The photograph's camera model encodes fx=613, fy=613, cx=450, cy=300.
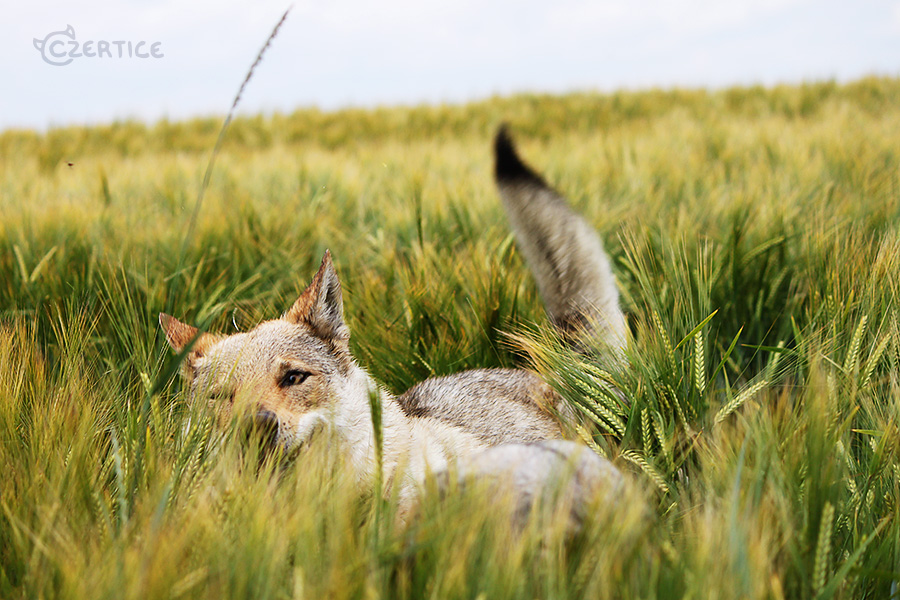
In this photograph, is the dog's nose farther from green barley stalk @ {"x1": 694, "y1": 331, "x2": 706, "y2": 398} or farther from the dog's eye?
Result: green barley stalk @ {"x1": 694, "y1": 331, "x2": 706, "y2": 398}

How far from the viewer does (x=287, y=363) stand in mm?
1531

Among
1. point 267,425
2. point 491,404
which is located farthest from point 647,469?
point 267,425

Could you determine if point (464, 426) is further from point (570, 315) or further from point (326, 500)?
point (326, 500)

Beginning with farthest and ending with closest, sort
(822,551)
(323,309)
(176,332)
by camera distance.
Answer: (323,309) < (176,332) < (822,551)

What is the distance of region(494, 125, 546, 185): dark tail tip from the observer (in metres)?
1.89

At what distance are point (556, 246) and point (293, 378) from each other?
874mm

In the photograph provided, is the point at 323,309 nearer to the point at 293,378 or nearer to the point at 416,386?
the point at 293,378

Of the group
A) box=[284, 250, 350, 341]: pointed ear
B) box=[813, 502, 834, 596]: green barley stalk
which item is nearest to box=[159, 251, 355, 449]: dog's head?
box=[284, 250, 350, 341]: pointed ear

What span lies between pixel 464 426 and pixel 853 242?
131 centimetres

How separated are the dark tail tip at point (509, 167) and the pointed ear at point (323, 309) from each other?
61 centimetres

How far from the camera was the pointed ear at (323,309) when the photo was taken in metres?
1.67

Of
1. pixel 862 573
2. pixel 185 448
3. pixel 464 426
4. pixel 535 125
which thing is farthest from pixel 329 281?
pixel 535 125

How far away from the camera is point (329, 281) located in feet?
5.48

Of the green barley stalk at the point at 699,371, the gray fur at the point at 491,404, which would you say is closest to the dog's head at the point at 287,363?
the gray fur at the point at 491,404
